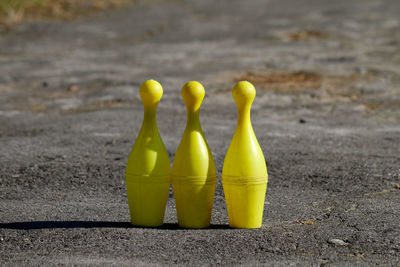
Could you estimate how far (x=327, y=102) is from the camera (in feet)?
27.3

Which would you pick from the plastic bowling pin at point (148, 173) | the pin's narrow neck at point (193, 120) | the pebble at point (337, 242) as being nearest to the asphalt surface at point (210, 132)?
the pebble at point (337, 242)

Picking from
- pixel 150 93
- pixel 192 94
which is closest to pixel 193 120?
pixel 192 94

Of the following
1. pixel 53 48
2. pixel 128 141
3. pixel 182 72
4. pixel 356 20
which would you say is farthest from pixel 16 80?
pixel 356 20

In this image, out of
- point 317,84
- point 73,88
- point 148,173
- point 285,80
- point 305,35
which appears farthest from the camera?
point 305,35

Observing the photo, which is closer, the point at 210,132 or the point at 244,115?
the point at 244,115

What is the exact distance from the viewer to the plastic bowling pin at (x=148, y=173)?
361 cm

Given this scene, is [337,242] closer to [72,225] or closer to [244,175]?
[244,175]

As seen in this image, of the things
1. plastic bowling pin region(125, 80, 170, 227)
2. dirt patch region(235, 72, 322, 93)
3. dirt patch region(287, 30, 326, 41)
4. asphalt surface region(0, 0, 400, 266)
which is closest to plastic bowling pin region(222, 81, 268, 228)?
asphalt surface region(0, 0, 400, 266)

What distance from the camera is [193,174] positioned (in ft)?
11.8

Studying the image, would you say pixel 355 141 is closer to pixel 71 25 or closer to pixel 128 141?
pixel 128 141

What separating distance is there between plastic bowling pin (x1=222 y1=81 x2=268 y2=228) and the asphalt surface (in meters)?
0.10

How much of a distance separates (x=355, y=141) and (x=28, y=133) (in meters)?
3.18

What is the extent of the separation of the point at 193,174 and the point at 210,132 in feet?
10.4

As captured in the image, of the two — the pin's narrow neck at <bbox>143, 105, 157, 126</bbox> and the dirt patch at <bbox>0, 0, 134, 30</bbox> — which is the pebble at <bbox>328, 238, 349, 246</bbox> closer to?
the pin's narrow neck at <bbox>143, 105, 157, 126</bbox>
